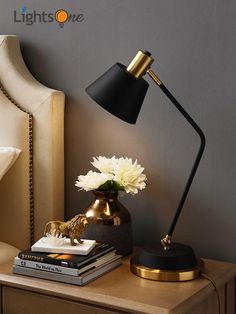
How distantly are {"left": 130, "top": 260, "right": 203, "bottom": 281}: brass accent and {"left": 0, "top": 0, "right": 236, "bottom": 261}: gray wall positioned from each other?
0.24 m

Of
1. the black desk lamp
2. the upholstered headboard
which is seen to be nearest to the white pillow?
the upholstered headboard

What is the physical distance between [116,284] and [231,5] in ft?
2.81

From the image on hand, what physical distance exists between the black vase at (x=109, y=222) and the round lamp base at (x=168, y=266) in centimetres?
14

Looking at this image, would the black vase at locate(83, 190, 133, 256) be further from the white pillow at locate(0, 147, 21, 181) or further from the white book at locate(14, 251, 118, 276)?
→ the white pillow at locate(0, 147, 21, 181)

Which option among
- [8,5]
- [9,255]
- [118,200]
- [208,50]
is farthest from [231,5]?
[9,255]

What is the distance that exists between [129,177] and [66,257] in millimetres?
306

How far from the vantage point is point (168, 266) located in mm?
1573

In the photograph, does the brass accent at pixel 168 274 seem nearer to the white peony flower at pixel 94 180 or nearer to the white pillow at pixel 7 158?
the white peony flower at pixel 94 180

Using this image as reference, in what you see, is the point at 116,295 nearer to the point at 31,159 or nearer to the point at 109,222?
the point at 109,222

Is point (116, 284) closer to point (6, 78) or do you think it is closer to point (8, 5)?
point (6, 78)

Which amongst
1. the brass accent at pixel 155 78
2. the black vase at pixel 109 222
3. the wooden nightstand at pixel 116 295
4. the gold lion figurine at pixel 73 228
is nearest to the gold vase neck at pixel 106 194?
the black vase at pixel 109 222

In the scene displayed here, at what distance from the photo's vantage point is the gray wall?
175 cm

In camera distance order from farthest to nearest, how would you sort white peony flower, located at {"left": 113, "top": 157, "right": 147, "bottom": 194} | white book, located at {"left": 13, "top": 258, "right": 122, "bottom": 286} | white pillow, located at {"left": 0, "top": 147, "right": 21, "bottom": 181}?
1. white pillow, located at {"left": 0, "top": 147, "right": 21, "bottom": 181}
2. white peony flower, located at {"left": 113, "top": 157, "right": 147, "bottom": 194}
3. white book, located at {"left": 13, "top": 258, "right": 122, "bottom": 286}

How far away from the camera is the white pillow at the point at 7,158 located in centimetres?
187
